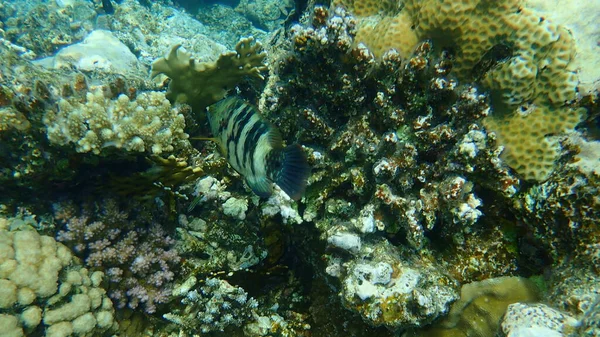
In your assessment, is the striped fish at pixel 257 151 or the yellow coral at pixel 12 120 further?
the yellow coral at pixel 12 120

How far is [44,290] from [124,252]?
0.68 meters

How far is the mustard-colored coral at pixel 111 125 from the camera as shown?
279cm

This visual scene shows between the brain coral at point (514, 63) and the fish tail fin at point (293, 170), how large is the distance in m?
1.75

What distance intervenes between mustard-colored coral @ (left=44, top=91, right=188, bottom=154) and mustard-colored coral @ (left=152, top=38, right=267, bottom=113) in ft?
1.64

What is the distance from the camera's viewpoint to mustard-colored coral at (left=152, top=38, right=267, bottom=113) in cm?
353

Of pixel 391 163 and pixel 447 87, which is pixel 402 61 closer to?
pixel 447 87

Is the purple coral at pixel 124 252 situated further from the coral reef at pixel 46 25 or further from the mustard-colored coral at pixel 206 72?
the coral reef at pixel 46 25

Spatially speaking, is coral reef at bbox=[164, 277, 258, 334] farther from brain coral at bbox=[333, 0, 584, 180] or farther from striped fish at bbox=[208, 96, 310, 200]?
brain coral at bbox=[333, 0, 584, 180]

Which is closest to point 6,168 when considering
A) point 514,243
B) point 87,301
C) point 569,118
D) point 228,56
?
point 87,301

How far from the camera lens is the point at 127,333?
3297mm

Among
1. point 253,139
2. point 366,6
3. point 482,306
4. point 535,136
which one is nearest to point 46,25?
point 366,6

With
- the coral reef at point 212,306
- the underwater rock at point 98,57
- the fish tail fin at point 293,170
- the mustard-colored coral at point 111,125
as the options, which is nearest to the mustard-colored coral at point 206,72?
the mustard-colored coral at point 111,125

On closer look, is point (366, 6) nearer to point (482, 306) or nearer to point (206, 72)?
point (206, 72)

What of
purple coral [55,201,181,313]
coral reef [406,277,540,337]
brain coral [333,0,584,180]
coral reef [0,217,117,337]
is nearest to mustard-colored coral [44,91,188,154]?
purple coral [55,201,181,313]
